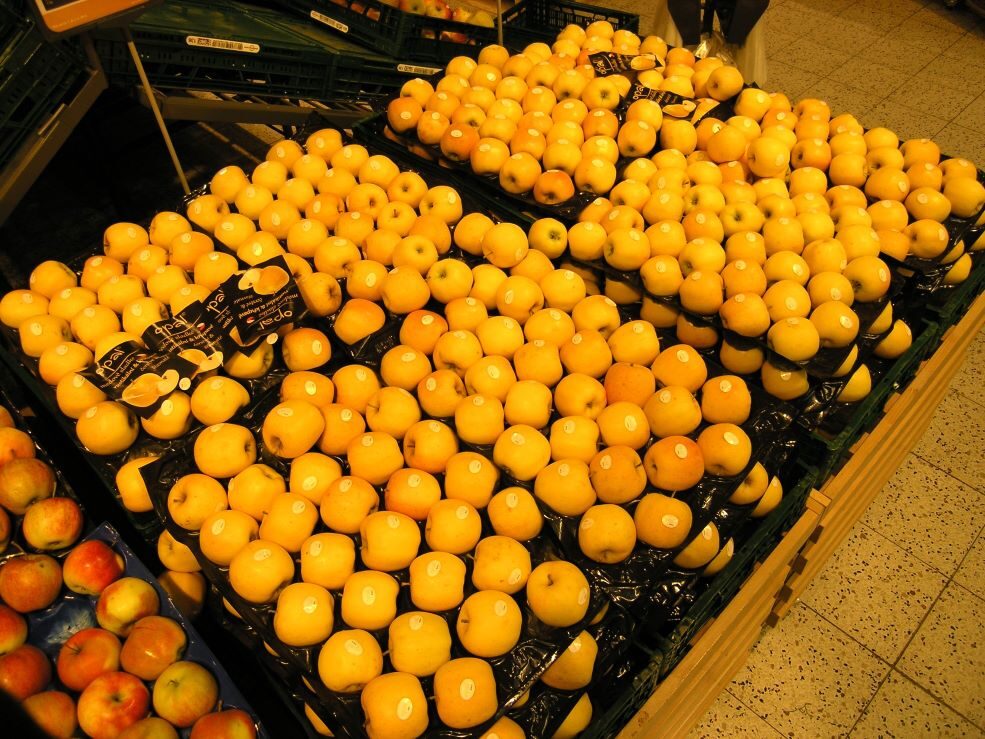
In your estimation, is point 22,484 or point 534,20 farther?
point 534,20

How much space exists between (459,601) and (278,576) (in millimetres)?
375

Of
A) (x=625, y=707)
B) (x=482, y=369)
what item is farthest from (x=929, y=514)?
(x=482, y=369)

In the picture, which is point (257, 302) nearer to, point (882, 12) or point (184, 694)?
point (184, 694)

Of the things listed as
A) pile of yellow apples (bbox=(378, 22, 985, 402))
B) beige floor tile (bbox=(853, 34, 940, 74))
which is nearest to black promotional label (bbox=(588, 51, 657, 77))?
pile of yellow apples (bbox=(378, 22, 985, 402))

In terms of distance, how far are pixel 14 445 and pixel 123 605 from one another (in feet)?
1.93

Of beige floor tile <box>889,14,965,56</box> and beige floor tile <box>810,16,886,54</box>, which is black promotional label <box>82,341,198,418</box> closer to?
beige floor tile <box>810,16,886,54</box>

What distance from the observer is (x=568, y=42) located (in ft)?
9.05

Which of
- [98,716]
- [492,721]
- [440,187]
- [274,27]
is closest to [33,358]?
[98,716]

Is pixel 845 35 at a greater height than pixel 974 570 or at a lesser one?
greater

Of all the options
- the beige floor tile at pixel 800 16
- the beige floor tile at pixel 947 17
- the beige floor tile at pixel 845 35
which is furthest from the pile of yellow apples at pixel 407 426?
the beige floor tile at pixel 947 17

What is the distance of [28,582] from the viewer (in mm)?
1541

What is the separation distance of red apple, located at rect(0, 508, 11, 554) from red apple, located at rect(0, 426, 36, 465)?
0.52 feet

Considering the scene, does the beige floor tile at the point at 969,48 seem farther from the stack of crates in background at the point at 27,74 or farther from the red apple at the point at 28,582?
the red apple at the point at 28,582

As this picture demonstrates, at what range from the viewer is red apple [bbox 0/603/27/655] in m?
1.47
